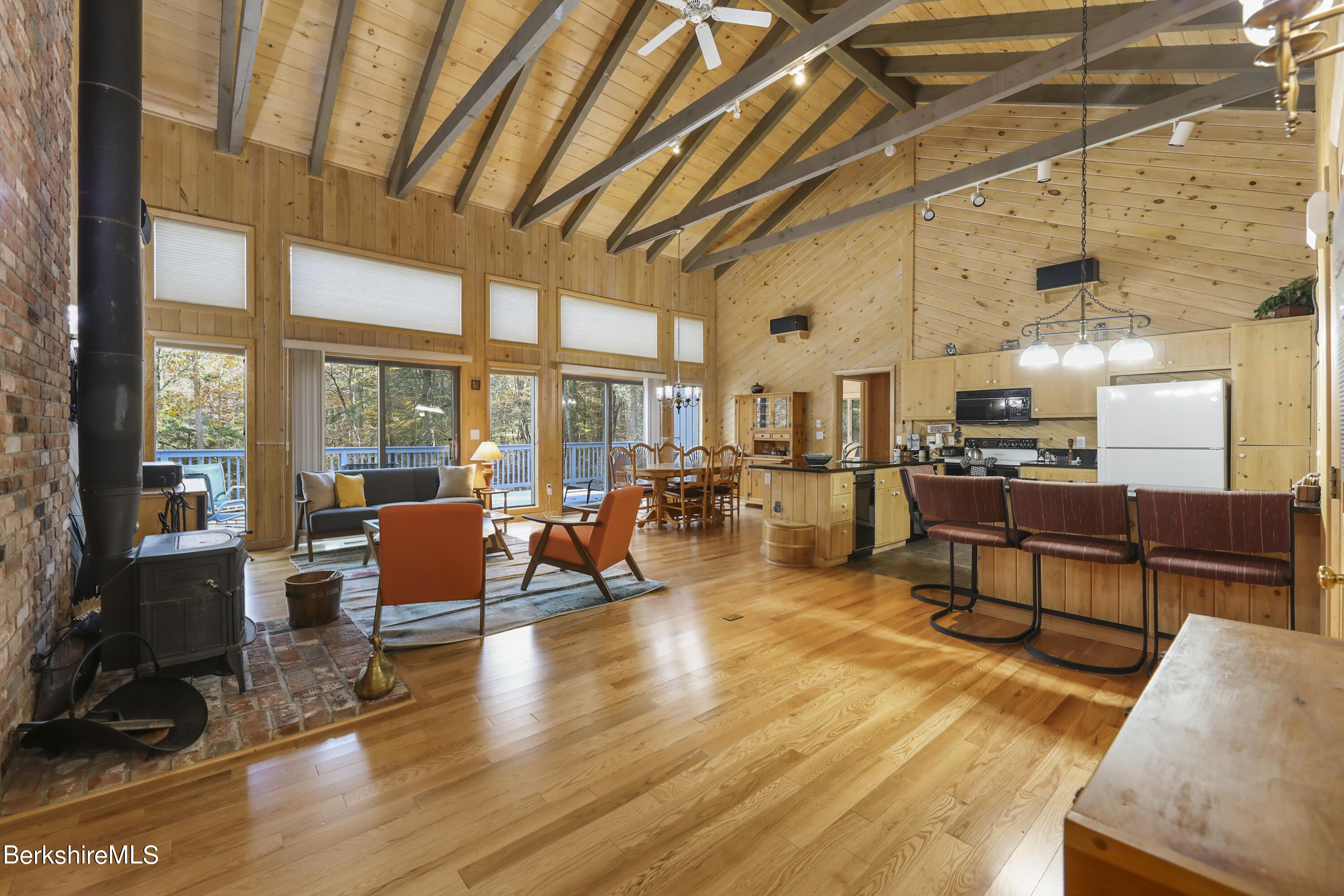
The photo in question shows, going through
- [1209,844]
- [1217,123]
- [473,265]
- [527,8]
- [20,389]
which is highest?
[527,8]

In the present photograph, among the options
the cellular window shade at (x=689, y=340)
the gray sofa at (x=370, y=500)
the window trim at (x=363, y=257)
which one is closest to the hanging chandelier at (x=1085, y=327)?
the gray sofa at (x=370, y=500)

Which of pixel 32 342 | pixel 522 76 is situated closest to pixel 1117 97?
pixel 522 76

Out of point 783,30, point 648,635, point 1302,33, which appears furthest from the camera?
point 783,30

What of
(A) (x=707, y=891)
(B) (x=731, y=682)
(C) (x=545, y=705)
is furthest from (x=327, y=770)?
(B) (x=731, y=682)

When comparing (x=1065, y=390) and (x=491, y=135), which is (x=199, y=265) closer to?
(x=491, y=135)

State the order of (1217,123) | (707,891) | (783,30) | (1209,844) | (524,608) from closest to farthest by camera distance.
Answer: (1209,844) → (707,891) → (524,608) → (1217,123) → (783,30)

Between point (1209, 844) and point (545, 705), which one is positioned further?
point (545, 705)

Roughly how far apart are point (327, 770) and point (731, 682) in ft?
5.56

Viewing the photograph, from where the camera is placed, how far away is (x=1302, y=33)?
950mm

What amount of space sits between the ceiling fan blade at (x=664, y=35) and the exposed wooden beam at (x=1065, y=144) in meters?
3.22

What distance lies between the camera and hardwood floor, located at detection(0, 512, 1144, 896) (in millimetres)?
1625

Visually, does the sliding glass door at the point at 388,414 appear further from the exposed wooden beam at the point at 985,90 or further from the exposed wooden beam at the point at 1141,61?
the exposed wooden beam at the point at 1141,61

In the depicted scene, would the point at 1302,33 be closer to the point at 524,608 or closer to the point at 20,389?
the point at 20,389

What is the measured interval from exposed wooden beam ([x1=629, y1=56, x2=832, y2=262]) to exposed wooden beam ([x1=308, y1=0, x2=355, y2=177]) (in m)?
3.95
